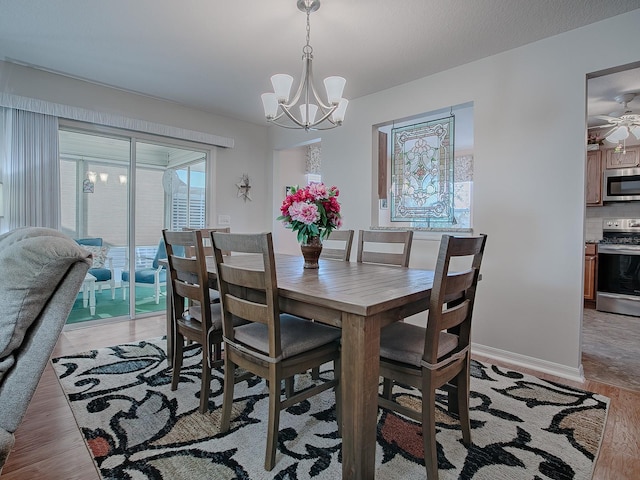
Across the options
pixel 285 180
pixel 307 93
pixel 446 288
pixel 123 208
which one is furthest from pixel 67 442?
pixel 285 180

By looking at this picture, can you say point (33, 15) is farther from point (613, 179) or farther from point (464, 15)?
point (613, 179)

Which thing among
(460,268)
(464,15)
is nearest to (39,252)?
(464,15)

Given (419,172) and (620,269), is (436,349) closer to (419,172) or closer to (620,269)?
(419,172)

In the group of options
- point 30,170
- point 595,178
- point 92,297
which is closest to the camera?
point 30,170

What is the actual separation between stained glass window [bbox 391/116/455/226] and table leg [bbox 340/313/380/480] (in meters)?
2.29

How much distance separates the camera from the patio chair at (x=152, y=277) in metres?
3.87

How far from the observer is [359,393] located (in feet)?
4.13

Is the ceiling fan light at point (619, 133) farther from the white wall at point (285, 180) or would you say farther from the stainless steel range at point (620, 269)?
the white wall at point (285, 180)

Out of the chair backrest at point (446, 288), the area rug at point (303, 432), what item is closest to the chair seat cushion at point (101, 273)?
the area rug at point (303, 432)

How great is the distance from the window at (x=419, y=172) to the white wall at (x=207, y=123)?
191 cm

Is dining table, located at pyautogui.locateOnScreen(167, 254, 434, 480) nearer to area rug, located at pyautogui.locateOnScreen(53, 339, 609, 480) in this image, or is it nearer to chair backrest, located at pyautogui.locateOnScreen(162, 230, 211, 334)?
area rug, located at pyautogui.locateOnScreen(53, 339, 609, 480)

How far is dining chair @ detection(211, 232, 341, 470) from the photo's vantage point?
144 centimetres

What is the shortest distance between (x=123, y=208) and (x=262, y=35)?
7.96ft

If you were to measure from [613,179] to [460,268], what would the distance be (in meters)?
3.13
